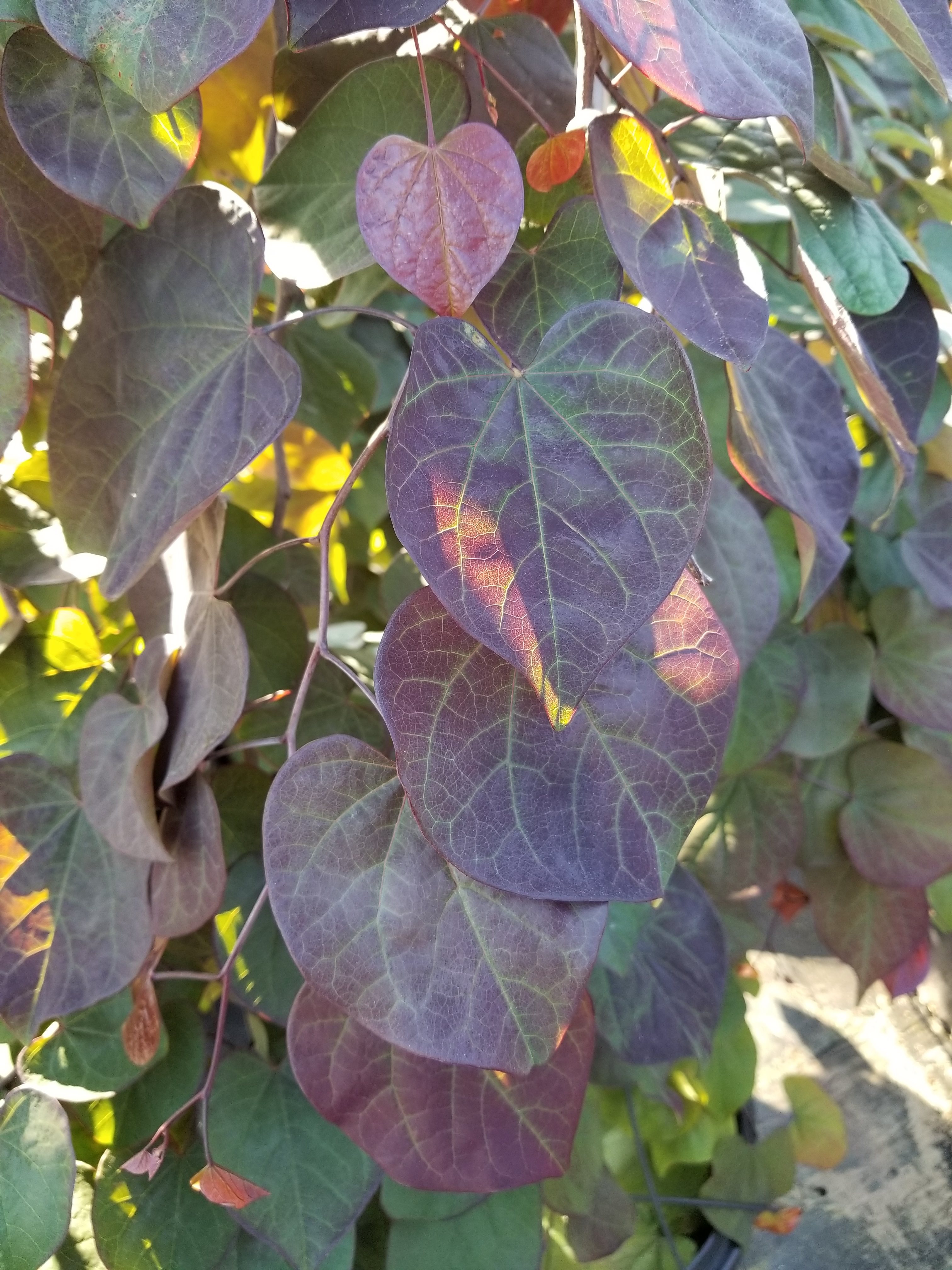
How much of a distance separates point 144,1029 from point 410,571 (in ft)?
0.92

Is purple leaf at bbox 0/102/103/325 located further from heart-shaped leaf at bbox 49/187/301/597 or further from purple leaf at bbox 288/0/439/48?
purple leaf at bbox 288/0/439/48

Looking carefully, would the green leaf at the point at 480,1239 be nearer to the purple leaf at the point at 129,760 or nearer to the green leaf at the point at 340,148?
the purple leaf at the point at 129,760

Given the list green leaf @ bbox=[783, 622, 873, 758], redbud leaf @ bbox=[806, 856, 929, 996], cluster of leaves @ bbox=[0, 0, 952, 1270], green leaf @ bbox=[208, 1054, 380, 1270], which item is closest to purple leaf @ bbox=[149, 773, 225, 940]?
cluster of leaves @ bbox=[0, 0, 952, 1270]

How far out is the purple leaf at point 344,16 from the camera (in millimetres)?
282

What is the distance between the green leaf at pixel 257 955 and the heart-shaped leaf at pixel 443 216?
0.29 metres

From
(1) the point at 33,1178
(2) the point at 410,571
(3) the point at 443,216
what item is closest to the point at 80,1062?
(1) the point at 33,1178

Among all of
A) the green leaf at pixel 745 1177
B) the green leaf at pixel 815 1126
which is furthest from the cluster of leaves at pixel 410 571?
the green leaf at pixel 815 1126

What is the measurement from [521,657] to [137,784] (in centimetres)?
21

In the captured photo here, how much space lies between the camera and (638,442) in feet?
0.93

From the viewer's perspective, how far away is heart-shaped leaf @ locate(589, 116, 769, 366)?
0.32 m

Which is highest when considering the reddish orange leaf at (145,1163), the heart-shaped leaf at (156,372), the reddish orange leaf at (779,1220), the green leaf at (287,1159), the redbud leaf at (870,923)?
the heart-shaped leaf at (156,372)

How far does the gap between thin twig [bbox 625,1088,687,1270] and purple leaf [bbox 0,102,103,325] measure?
622mm

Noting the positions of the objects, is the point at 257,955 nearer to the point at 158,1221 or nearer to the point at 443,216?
the point at 158,1221

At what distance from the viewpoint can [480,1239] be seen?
1.60 ft
